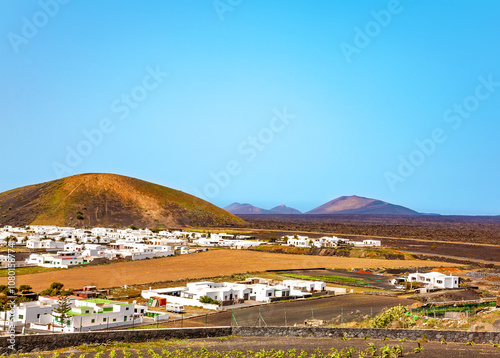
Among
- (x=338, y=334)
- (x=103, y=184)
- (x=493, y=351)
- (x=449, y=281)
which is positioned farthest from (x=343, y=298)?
(x=103, y=184)

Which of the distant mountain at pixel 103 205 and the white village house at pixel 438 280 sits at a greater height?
the distant mountain at pixel 103 205

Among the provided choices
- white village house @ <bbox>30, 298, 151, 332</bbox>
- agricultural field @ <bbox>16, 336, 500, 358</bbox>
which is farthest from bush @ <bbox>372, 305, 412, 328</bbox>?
white village house @ <bbox>30, 298, 151, 332</bbox>

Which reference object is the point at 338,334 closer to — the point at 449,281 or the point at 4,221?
the point at 449,281

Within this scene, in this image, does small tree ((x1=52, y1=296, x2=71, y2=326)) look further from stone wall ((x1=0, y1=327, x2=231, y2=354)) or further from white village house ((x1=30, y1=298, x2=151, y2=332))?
stone wall ((x1=0, y1=327, x2=231, y2=354))

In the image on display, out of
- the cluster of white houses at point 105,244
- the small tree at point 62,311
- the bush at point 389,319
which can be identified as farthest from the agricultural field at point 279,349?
the cluster of white houses at point 105,244

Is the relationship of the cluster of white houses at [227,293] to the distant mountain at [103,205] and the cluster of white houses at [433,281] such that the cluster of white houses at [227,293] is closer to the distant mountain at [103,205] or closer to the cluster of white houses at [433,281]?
the cluster of white houses at [433,281]
